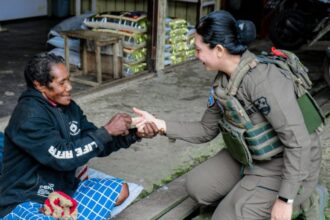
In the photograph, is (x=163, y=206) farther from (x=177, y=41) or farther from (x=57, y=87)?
(x=177, y=41)

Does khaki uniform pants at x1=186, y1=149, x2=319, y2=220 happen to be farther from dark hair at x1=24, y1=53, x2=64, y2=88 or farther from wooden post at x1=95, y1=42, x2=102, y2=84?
wooden post at x1=95, y1=42, x2=102, y2=84

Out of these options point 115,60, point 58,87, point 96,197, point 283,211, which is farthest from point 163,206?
point 115,60

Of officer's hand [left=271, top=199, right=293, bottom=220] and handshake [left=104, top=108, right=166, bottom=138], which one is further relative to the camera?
handshake [left=104, top=108, right=166, bottom=138]

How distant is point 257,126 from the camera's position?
265cm

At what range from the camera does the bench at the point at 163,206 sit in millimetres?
3203

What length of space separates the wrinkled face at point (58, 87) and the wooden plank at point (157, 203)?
0.92 m

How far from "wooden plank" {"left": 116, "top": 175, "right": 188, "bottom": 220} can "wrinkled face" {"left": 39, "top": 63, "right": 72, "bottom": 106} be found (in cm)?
92

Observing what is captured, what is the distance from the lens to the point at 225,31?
2.56 m

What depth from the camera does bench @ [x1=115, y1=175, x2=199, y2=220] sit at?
10.5 feet

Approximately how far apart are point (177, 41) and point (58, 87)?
424 cm

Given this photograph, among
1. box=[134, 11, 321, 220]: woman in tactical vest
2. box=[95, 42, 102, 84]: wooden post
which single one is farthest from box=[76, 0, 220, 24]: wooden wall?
box=[134, 11, 321, 220]: woman in tactical vest

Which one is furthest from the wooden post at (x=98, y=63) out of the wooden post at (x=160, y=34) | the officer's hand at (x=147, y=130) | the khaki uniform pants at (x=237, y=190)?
the khaki uniform pants at (x=237, y=190)

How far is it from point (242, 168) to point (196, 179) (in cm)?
30

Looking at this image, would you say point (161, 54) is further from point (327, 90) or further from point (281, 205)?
point (281, 205)
